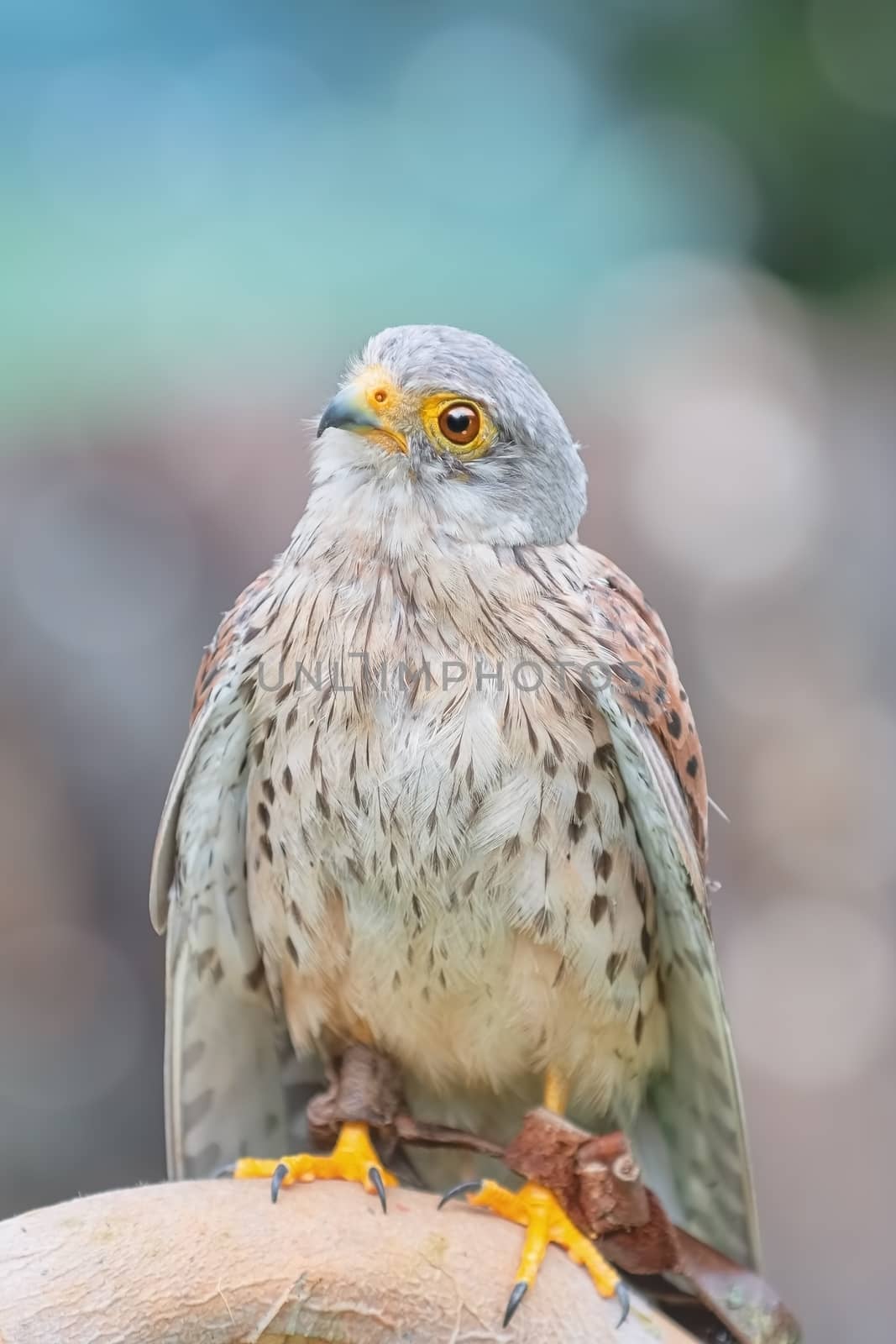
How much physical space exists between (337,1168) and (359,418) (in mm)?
1060

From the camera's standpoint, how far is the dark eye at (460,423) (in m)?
1.66

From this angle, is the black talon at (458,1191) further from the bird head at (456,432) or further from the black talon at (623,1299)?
the bird head at (456,432)

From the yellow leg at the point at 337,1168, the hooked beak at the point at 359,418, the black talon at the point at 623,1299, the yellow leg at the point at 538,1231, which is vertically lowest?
the yellow leg at the point at 337,1168

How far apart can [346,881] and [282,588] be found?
0.42 metres

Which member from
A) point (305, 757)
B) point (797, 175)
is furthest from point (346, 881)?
point (797, 175)

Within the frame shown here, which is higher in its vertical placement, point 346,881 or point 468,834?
point 468,834

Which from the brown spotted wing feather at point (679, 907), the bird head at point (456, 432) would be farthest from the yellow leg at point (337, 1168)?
the bird head at point (456, 432)

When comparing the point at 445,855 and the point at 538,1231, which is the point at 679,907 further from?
the point at 538,1231

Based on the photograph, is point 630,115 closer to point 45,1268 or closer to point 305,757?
point 305,757

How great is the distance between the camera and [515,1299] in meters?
1.71

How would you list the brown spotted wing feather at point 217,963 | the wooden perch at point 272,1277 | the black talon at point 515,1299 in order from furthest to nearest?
the brown spotted wing feather at point 217,963, the black talon at point 515,1299, the wooden perch at point 272,1277

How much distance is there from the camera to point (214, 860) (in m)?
2.01

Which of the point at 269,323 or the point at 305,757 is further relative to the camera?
the point at 269,323

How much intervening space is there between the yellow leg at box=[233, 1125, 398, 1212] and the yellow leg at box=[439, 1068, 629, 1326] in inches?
4.4
